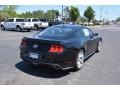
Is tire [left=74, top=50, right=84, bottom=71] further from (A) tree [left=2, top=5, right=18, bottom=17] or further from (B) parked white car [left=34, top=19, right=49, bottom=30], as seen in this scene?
(A) tree [left=2, top=5, right=18, bottom=17]

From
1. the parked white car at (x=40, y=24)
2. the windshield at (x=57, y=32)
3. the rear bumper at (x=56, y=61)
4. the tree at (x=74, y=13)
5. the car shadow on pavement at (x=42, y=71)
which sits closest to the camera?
the rear bumper at (x=56, y=61)

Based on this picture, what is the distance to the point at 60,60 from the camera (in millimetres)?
6465

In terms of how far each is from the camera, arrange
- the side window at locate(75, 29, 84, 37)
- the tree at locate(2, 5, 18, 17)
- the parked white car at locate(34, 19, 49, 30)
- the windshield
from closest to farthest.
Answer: the windshield, the side window at locate(75, 29, 84, 37), the parked white car at locate(34, 19, 49, 30), the tree at locate(2, 5, 18, 17)

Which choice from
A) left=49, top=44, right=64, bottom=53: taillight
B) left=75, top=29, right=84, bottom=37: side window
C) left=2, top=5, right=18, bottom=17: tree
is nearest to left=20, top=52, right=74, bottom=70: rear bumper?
left=49, top=44, right=64, bottom=53: taillight

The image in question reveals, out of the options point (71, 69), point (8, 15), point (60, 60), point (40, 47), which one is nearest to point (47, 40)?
point (40, 47)

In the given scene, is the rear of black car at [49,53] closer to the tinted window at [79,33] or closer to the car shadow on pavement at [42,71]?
the car shadow on pavement at [42,71]

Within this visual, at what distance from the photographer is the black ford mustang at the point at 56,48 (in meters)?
6.47

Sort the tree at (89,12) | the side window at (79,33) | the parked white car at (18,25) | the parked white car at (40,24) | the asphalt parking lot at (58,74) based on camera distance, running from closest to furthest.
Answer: the asphalt parking lot at (58,74) < the side window at (79,33) < the parked white car at (18,25) < the parked white car at (40,24) < the tree at (89,12)

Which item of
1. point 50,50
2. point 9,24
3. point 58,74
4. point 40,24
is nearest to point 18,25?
point 9,24

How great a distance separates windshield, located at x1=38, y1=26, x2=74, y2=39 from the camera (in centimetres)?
725

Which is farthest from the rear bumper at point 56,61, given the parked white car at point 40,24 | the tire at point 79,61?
the parked white car at point 40,24

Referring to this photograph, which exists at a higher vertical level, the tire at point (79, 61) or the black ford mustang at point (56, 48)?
the black ford mustang at point (56, 48)
